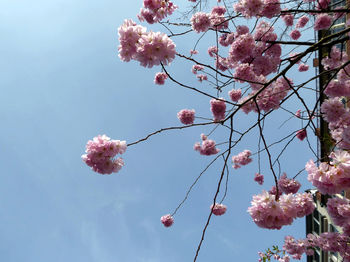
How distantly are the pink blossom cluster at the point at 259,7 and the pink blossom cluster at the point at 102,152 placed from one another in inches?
101

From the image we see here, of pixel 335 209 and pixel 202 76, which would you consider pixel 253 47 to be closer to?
pixel 335 209

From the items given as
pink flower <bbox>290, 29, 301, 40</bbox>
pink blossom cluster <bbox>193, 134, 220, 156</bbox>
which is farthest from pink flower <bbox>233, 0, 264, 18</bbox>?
pink flower <bbox>290, 29, 301, 40</bbox>

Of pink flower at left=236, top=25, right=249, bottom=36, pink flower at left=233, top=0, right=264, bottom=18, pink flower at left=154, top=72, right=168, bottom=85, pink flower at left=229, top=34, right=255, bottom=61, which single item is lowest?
pink flower at left=229, top=34, right=255, bottom=61

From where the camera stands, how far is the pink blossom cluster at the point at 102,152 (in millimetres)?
2566

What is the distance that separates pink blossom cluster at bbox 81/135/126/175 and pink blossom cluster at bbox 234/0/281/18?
2.57m

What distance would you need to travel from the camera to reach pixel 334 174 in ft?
6.33

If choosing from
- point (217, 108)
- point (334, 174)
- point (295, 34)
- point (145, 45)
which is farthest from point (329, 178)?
point (295, 34)

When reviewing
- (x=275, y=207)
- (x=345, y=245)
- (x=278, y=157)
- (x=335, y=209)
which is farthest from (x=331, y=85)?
(x=275, y=207)

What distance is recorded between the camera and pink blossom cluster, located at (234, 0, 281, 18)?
330 centimetres

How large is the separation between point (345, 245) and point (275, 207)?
3.22 metres

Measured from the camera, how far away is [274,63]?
11.8ft

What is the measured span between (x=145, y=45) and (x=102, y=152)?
1.23m

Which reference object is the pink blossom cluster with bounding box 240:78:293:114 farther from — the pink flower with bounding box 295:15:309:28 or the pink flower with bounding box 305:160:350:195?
the pink flower with bounding box 295:15:309:28

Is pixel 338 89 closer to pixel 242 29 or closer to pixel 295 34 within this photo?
pixel 242 29
